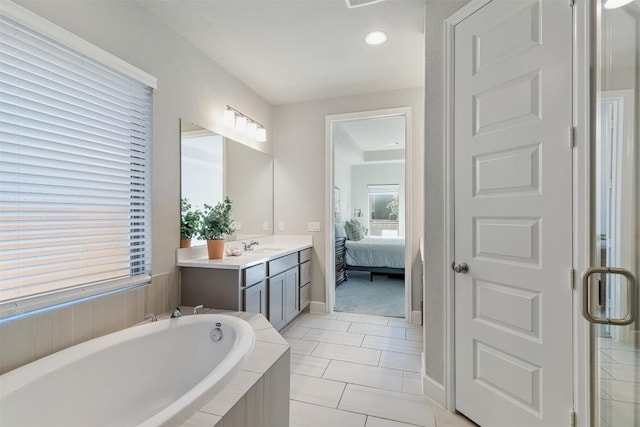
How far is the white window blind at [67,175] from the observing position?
1320 mm

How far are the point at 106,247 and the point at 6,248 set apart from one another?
1.49 ft

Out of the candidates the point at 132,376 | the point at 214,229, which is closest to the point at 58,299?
the point at 132,376

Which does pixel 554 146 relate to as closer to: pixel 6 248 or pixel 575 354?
pixel 575 354

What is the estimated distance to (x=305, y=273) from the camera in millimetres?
3484

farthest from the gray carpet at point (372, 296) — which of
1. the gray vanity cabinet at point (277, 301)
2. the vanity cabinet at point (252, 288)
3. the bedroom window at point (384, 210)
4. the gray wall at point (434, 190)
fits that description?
the bedroom window at point (384, 210)

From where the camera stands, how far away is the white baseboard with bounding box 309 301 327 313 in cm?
359

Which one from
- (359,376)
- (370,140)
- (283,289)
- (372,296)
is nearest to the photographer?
(359,376)

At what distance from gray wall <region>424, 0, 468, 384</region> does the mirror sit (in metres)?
1.82

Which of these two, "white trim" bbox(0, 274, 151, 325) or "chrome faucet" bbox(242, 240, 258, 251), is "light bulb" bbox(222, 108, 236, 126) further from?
"white trim" bbox(0, 274, 151, 325)

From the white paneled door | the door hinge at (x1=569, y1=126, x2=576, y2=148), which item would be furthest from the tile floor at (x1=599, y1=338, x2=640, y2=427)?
the door hinge at (x1=569, y1=126, x2=576, y2=148)

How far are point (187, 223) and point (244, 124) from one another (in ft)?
4.21

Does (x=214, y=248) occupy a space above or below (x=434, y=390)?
above

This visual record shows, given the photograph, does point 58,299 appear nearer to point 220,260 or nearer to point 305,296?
point 220,260

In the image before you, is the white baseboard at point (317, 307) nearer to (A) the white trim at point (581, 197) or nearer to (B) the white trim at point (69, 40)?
(A) the white trim at point (581, 197)
